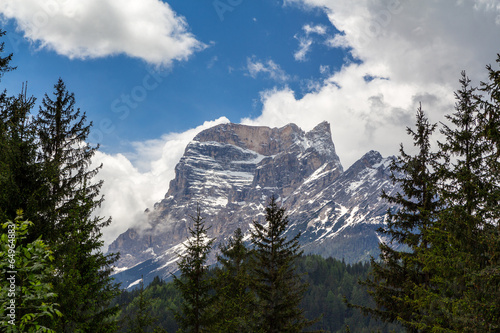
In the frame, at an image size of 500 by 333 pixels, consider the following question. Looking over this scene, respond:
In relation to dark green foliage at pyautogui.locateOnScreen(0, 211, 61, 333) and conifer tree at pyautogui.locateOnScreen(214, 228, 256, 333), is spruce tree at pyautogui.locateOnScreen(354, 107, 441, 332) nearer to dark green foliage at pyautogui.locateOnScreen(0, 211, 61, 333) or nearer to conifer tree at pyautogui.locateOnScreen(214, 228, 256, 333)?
conifer tree at pyautogui.locateOnScreen(214, 228, 256, 333)

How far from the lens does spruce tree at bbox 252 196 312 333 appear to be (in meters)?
17.0

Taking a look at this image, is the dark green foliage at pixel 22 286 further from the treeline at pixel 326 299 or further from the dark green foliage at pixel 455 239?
the treeline at pixel 326 299

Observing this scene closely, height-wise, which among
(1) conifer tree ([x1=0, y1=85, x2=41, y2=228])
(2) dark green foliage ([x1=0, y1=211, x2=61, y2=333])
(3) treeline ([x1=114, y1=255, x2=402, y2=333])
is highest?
(1) conifer tree ([x1=0, y1=85, x2=41, y2=228])

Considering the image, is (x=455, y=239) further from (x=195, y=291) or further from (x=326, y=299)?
(x=326, y=299)

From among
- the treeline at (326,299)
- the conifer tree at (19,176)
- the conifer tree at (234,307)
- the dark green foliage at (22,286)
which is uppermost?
the conifer tree at (19,176)

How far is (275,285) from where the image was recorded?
1753 cm

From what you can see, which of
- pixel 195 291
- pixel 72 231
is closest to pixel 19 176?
pixel 72 231

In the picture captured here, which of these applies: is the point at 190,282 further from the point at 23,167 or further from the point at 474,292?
the point at 474,292

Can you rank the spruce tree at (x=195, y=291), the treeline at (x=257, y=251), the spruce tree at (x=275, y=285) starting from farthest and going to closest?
1. the spruce tree at (x=195, y=291)
2. the spruce tree at (x=275, y=285)
3. the treeline at (x=257, y=251)

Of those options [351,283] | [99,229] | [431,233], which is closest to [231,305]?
[99,229]

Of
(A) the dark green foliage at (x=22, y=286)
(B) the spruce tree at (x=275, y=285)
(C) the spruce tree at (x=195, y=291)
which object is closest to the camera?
(A) the dark green foliage at (x=22, y=286)

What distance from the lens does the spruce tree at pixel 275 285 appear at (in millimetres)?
16969

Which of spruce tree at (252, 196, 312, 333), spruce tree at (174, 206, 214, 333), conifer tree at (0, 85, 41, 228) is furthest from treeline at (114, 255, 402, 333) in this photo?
conifer tree at (0, 85, 41, 228)

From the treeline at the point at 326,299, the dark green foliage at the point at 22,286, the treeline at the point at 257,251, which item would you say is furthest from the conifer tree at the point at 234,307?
the treeline at the point at 326,299
